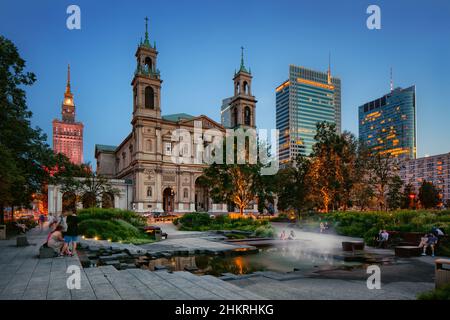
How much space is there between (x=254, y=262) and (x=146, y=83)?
56.3 metres

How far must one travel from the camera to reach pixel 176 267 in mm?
12586

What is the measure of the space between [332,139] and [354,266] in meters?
28.0

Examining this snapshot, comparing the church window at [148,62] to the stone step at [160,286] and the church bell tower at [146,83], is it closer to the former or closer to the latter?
the church bell tower at [146,83]

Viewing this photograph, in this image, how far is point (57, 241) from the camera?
12.8 metres

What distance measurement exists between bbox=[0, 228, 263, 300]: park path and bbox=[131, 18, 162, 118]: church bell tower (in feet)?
179

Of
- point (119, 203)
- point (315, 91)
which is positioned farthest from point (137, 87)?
point (315, 91)

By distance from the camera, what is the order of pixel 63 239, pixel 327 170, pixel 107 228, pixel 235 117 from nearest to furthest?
pixel 63 239 → pixel 107 228 → pixel 327 170 → pixel 235 117

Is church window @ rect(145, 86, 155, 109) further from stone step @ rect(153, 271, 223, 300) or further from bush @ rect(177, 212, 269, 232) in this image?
stone step @ rect(153, 271, 223, 300)

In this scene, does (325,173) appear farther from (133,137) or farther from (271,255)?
(133,137)

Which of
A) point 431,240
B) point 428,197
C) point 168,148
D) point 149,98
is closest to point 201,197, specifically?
point 168,148

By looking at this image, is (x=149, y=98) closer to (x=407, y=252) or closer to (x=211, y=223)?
(x=211, y=223)

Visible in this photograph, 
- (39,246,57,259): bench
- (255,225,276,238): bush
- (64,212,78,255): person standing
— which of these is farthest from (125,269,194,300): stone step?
(255,225,276,238): bush

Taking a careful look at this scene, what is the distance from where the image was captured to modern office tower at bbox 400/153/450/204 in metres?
170

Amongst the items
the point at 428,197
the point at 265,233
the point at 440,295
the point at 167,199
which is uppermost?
the point at 440,295
